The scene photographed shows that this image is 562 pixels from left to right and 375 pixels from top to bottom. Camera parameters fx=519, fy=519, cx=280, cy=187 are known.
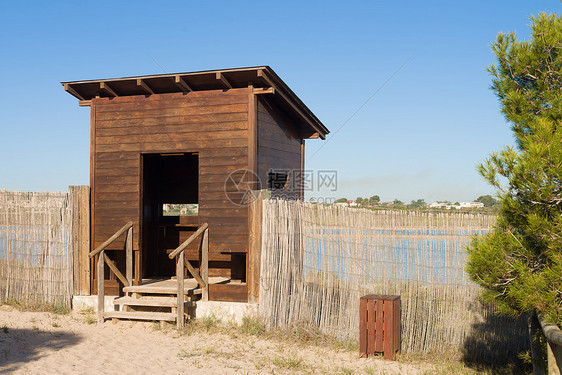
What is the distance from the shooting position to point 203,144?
31.9 feet

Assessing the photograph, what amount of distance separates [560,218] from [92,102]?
8.86 meters

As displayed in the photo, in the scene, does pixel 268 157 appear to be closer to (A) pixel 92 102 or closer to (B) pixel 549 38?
(A) pixel 92 102

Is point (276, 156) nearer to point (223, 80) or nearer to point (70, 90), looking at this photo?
point (223, 80)

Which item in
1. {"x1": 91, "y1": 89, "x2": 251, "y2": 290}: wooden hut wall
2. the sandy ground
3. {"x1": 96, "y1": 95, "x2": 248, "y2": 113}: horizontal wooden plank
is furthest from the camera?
{"x1": 96, "y1": 95, "x2": 248, "y2": 113}: horizontal wooden plank

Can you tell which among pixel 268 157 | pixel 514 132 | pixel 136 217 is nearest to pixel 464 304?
pixel 514 132

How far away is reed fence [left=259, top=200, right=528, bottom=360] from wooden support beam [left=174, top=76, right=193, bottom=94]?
2659 millimetres

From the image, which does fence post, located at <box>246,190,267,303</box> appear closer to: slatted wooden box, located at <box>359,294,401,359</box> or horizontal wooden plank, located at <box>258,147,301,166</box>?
horizontal wooden plank, located at <box>258,147,301,166</box>

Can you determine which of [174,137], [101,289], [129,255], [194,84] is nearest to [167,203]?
[129,255]

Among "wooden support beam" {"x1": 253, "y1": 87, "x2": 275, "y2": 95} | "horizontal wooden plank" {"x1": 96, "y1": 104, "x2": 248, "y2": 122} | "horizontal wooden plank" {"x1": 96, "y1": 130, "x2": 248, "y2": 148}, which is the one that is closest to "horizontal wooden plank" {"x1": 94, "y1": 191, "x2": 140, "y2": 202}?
"horizontal wooden plank" {"x1": 96, "y1": 130, "x2": 248, "y2": 148}

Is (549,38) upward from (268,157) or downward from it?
upward

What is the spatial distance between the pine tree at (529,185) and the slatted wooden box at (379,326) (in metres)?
2.39

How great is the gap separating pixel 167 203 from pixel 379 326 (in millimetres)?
6910

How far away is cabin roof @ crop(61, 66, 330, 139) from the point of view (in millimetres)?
9188

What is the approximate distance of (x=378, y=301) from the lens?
24.3 feet
